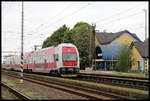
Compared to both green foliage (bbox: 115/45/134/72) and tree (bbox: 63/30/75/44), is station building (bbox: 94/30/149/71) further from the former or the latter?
tree (bbox: 63/30/75/44)

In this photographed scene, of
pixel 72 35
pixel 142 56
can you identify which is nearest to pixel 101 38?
pixel 72 35

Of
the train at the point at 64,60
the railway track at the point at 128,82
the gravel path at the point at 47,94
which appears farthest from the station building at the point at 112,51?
the gravel path at the point at 47,94

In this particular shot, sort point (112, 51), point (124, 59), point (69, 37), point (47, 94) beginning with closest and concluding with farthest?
point (47, 94), point (124, 59), point (112, 51), point (69, 37)

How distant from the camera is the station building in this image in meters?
46.8

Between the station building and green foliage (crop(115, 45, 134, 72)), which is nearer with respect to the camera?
green foliage (crop(115, 45, 134, 72))

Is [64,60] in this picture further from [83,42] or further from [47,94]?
[83,42]

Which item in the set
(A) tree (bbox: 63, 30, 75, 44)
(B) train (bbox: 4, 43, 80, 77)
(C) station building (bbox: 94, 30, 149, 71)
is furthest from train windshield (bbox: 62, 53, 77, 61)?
(A) tree (bbox: 63, 30, 75, 44)

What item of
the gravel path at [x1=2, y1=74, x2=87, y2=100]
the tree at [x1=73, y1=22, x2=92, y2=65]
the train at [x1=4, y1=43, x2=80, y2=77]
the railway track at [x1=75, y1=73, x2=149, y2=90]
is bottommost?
the gravel path at [x1=2, y1=74, x2=87, y2=100]

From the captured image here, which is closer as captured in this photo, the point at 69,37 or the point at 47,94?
the point at 47,94

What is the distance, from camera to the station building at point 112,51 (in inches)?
1844

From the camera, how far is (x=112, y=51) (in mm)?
54562

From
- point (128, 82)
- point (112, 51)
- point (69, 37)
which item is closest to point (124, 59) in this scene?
point (112, 51)

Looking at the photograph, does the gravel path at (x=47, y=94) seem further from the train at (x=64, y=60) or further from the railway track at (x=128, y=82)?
the train at (x=64, y=60)

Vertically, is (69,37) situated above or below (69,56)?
above
